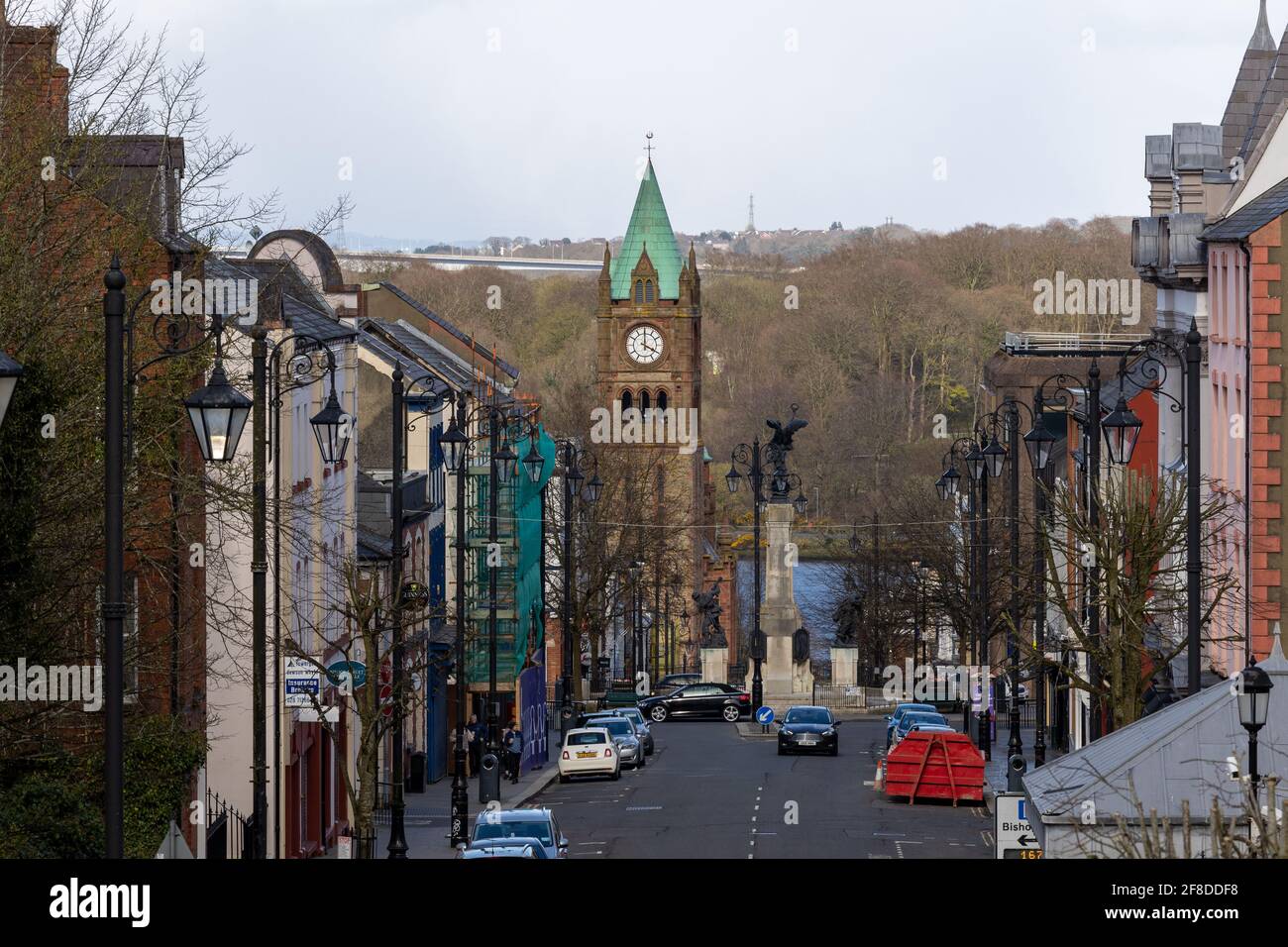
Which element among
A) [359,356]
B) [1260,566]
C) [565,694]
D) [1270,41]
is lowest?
[565,694]

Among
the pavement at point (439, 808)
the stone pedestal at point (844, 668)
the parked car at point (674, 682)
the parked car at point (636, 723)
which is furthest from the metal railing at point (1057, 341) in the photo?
the pavement at point (439, 808)

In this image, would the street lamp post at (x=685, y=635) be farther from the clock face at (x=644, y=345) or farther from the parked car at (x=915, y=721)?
the parked car at (x=915, y=721)

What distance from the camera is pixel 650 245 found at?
140 metres

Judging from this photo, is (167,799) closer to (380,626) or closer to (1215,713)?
(380,626)

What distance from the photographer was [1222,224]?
35156 mm

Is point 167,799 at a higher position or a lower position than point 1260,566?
lower

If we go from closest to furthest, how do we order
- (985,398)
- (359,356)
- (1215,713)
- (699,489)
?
1. (1215,713)
2. (359,356)
3. (985,398)
4. (699,489)

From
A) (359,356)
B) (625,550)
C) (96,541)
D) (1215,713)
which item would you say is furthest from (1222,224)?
(625,550)

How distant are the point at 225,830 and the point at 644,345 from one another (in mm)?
111686

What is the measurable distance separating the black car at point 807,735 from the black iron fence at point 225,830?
81.5ft

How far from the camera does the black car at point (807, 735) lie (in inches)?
2158

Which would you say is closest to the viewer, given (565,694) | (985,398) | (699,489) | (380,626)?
(380,626)

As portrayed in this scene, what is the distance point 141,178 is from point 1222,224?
16960 mm

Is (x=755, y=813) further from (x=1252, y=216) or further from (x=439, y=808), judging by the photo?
(x=1252, y=216)
